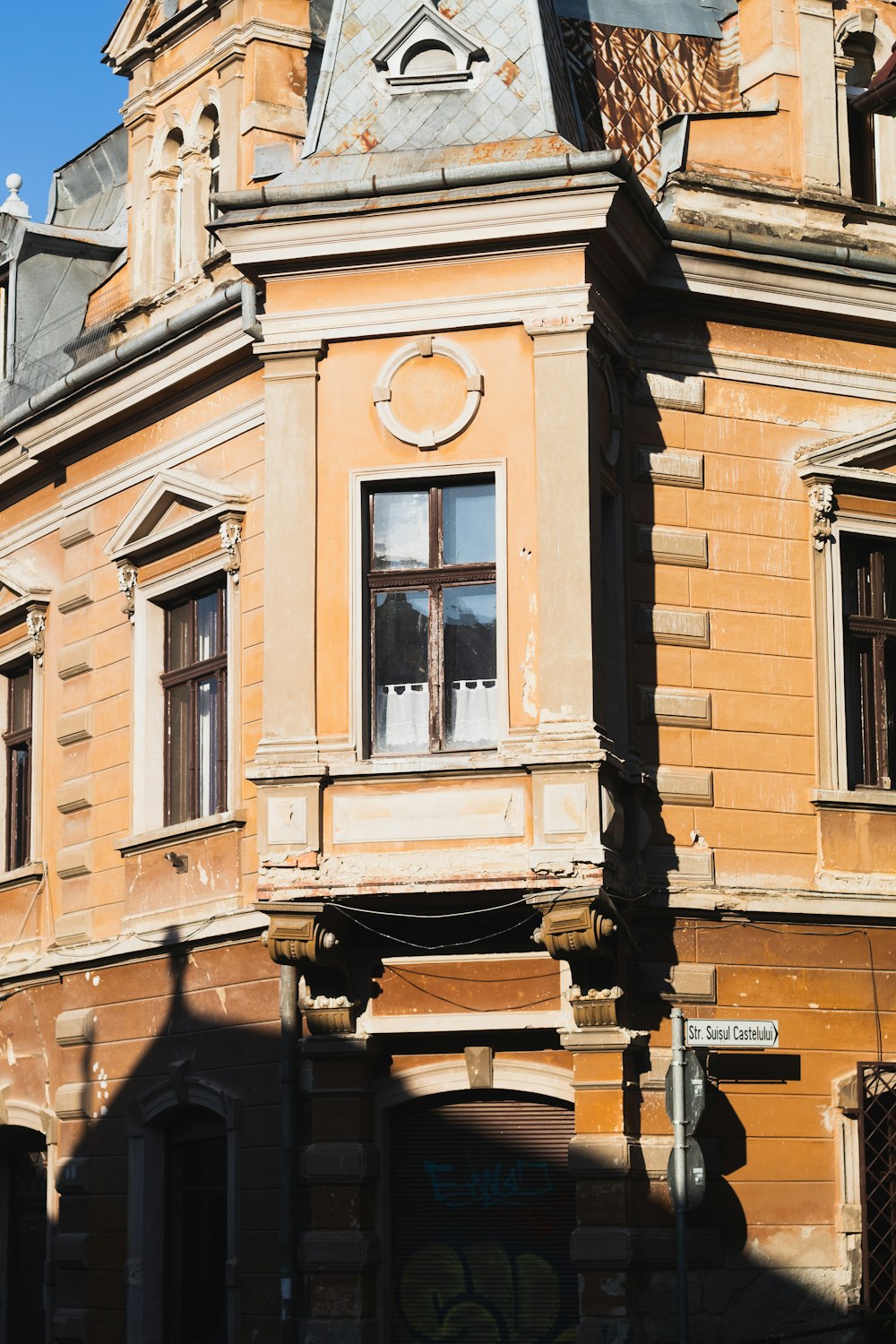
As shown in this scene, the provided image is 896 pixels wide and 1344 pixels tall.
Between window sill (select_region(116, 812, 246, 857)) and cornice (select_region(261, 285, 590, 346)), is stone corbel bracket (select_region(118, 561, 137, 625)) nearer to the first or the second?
window sill (select_region(116, 812, 246, 857))

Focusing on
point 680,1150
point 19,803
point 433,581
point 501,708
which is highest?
point 433,581

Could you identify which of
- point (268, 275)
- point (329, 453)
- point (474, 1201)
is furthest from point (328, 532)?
point (474, 1201)

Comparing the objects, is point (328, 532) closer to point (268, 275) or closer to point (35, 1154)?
point (268, 275)

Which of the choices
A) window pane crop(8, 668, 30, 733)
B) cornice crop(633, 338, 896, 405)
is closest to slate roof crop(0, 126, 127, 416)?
window pane crop(8, 668, 30, 733)

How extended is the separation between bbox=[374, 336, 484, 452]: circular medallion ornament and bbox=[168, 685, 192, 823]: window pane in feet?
10.9

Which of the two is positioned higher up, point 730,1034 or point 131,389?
point 131,389

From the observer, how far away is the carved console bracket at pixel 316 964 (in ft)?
46.4

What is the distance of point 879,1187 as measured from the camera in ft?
48.9

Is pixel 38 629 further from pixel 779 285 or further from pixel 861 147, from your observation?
pixel 861 147

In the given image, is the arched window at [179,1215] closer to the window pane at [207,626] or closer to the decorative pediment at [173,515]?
the window pane at [207,626]

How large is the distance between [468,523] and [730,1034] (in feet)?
12.7

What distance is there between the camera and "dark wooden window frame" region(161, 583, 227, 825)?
54.5 ft

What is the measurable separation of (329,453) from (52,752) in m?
4.85

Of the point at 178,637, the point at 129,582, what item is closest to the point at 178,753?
the point at 178,637
